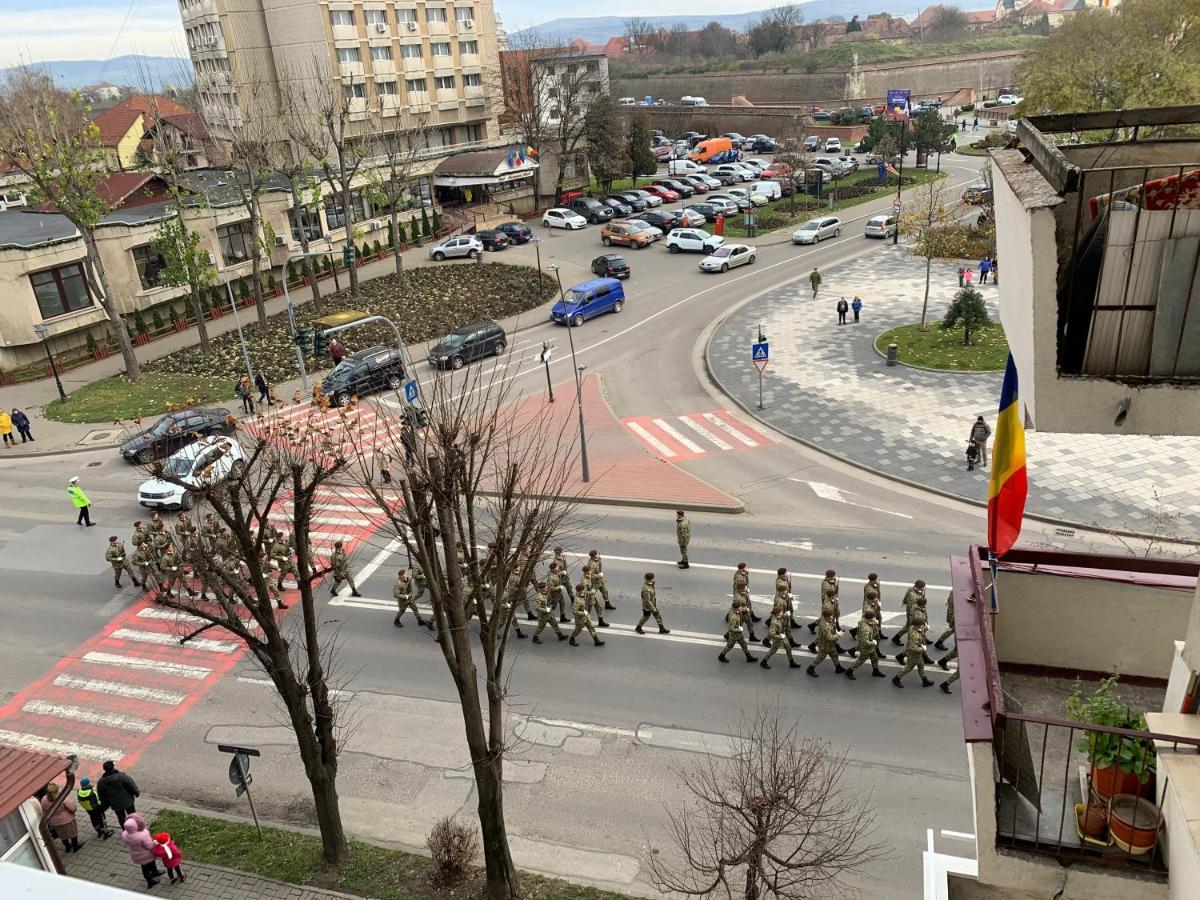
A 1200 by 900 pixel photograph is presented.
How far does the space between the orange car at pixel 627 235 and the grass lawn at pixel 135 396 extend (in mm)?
22866

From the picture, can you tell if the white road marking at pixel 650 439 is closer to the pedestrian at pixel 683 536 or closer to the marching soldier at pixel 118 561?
the pedestrian at pixel 683 536

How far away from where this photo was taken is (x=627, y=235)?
4738 cm

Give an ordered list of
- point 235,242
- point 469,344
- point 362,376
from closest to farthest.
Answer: point 362,376, point 469,344, point 235,242

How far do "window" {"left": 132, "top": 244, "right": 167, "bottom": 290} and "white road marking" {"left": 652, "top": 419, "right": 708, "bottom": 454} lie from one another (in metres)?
24.4

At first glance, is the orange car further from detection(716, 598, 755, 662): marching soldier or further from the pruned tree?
detection(716, 598, 755, 662): marching soldier

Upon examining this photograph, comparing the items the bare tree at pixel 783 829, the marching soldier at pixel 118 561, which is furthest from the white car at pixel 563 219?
the bare tree at pixel 783 829

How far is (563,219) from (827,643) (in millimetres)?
41614

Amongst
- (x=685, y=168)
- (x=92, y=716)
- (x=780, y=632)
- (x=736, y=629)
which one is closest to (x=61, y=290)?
(x=92, y=716)

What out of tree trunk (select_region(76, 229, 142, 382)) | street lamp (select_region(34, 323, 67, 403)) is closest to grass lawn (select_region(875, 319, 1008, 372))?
tree trunk (select_region(76, 229, 142, 382))

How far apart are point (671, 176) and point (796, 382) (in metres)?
37.2

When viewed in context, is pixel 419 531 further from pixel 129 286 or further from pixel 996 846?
pixel 129 286

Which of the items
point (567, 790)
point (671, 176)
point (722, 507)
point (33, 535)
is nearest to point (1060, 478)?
point (722, 507)

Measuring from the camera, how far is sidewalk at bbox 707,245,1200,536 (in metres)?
20.4

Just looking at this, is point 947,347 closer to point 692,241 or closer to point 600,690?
point 692,241
